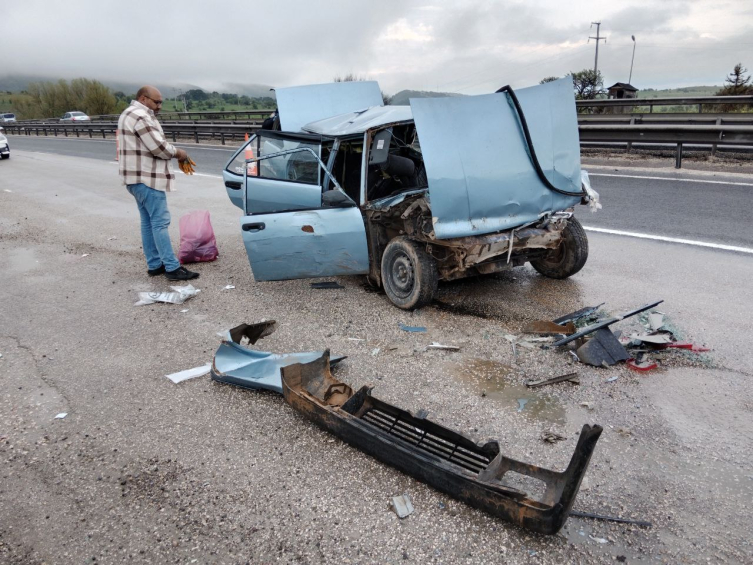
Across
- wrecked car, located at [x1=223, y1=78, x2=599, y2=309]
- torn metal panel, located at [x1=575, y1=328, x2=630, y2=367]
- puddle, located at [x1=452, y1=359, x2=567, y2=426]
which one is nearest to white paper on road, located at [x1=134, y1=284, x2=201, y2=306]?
wrecked car, located at [x1=223, y1=78, x2=599, y2=309]

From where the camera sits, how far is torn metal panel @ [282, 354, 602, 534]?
223 cm

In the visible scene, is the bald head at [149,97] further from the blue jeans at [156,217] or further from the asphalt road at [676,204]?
the asphalt road at [676,204]

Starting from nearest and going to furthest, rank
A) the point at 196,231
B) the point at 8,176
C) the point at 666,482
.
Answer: the point at 666,482 < the point at 196,231 < the point at 8,176

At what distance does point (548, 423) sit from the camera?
312 cm

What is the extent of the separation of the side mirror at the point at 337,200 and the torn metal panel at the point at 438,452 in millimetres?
1759

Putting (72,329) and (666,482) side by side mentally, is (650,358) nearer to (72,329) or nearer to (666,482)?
(666,482)

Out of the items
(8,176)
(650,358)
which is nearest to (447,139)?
(650,358)

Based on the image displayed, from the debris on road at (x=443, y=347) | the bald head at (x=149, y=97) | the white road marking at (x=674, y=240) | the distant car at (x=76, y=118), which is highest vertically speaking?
the distant car at (x=76, y=118)

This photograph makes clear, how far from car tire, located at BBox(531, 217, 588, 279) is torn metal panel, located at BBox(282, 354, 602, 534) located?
274 centimetres

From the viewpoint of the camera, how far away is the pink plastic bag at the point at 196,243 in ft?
21.3

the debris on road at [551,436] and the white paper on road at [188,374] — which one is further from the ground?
the white paper on road at [188,374]

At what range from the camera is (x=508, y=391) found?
347cm

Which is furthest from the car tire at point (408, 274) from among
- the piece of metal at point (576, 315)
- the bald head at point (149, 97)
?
the bald head at point (149, 97)

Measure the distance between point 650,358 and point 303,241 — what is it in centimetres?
293
